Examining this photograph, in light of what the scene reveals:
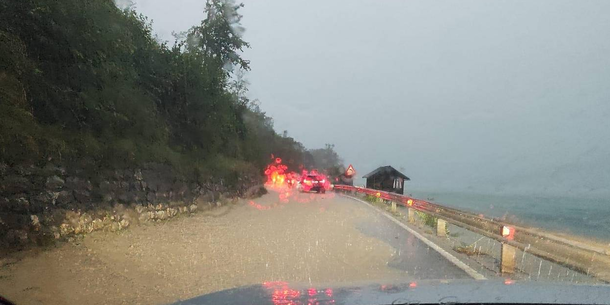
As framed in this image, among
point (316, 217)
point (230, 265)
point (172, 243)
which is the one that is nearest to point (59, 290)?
point (230, 265)

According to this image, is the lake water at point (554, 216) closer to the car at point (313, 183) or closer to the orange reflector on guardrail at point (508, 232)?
the orange reflector on guardrail at point (508, 232)

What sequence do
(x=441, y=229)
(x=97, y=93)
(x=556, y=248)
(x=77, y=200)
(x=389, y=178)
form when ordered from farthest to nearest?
(x=389, y=178), (x=441, y=229), (x=97, y=93), (x=77, y=200), (x=556, y=248)

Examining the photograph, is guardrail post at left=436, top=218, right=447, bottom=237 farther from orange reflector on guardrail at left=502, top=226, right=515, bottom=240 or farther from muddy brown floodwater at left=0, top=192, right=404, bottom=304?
orange reflector on guardrail at left=502, top=226, right=515, bottom=240

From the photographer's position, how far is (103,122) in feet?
39.3

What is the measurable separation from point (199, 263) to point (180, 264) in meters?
Answer: 0.33

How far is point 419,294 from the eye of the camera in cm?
370

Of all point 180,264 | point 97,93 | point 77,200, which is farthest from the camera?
point 97,93

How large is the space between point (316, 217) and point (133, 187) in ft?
24.3

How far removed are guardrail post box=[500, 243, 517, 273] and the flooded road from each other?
0.86m

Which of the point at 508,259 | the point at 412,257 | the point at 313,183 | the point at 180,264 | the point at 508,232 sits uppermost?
the point at 313,183

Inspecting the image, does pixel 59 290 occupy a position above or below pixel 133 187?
below

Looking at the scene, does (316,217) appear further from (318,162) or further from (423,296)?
(318,162)

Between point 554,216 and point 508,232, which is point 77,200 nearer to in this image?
point 508,232

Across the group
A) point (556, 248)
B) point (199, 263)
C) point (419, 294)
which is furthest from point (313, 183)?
point (419, 294)
